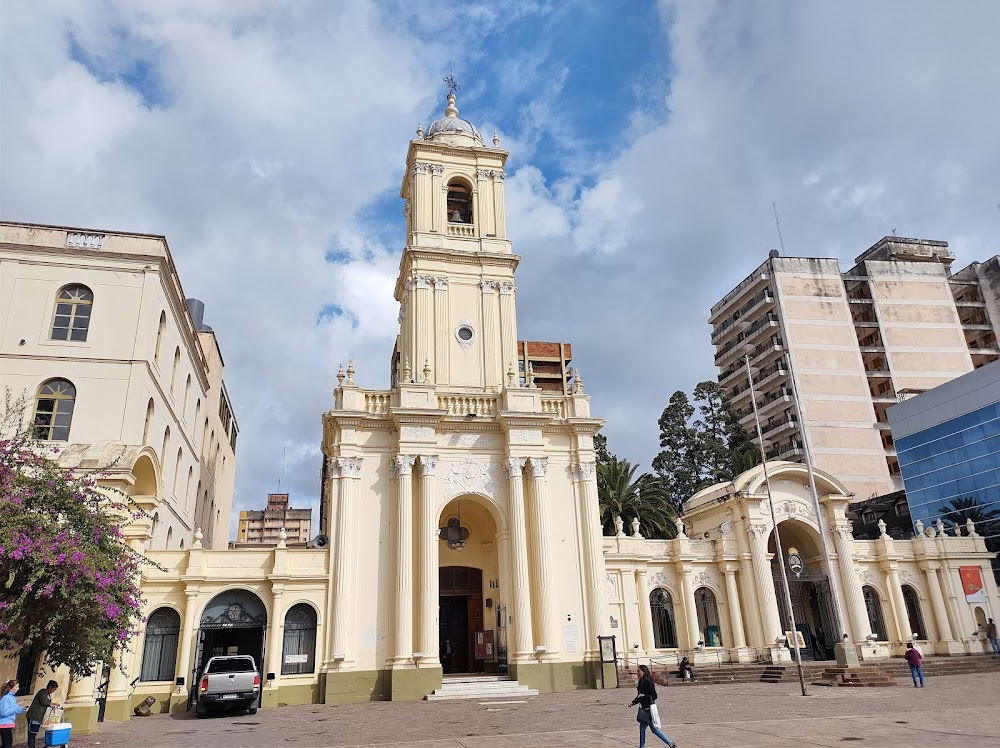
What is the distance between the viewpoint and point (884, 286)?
217 ft

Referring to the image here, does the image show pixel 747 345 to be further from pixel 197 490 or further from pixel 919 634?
pixel 197 490

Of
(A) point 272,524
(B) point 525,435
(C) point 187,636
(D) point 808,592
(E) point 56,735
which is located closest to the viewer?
(E) point 56,735

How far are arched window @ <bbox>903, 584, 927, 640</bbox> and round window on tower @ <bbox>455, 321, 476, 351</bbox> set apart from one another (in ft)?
76.8

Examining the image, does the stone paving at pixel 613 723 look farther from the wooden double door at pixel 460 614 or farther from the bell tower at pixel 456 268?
the bell tower at pixel 456 268

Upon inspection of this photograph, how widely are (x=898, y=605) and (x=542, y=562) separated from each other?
18339 mm

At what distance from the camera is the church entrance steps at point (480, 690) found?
2266cm

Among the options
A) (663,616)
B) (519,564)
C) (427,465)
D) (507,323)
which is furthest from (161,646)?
(663,616)

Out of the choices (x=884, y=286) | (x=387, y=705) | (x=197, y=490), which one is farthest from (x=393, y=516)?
(x=884, y=286)

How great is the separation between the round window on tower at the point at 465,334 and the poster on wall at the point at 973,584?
1002 inches

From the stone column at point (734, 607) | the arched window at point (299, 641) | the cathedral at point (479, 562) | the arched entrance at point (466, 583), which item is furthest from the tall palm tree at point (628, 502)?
the arched window at point (299, 641)

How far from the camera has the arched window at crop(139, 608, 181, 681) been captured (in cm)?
2238

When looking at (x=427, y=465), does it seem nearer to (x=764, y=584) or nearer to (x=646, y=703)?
(x=646, y=703)

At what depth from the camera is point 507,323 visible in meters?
30.8

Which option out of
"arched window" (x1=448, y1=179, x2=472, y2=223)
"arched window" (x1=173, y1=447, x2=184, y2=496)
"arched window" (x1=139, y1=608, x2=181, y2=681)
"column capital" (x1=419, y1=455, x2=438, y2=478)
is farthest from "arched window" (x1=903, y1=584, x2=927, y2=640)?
"arched window" (x1=173, y1=447, x2=184, y2=496)
